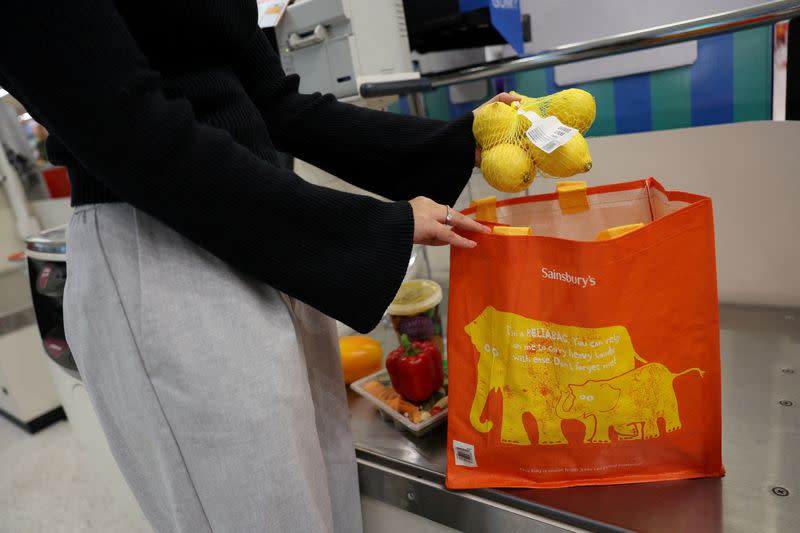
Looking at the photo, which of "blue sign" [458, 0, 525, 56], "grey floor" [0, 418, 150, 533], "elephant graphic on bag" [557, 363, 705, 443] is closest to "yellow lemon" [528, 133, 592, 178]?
"elephant graphic on bag" [557, 363, 705, 443]

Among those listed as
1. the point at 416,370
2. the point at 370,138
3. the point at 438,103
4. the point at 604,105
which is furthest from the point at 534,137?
the point at 438,103

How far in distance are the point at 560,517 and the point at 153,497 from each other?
0.55 m

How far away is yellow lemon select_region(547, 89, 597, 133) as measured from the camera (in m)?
0.75

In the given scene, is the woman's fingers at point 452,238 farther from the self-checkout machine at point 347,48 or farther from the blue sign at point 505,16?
the blue sign at point 505,16

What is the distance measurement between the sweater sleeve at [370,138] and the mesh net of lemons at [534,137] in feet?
0.20

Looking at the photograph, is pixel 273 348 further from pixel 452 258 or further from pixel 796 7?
pixel 796 7

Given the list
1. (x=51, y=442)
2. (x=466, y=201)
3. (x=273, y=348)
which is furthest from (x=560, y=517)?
(x=51, y=442)

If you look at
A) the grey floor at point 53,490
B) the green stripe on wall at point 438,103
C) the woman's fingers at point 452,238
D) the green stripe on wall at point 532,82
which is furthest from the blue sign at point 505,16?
the grey floor at point 53,490

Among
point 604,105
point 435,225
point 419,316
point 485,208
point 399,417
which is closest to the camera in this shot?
point 435,225

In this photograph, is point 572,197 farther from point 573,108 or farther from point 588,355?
point 588,355

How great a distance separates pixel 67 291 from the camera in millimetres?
662

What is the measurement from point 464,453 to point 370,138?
1.65ft

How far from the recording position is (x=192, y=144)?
555 mm

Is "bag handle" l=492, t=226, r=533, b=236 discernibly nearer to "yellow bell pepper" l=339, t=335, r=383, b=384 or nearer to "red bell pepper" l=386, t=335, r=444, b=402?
"red bell pepper" l=386, t=335, r=444, b=402
